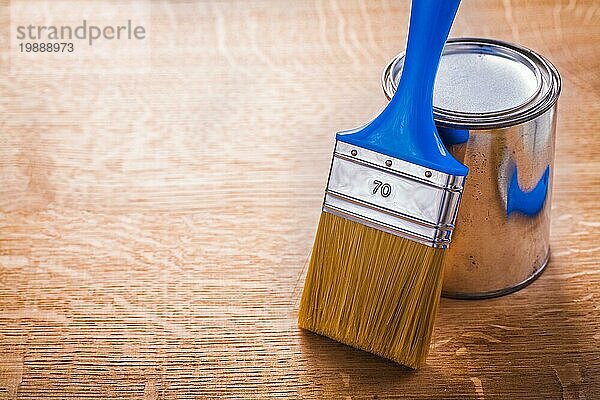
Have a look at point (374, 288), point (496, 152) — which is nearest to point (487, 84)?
point (496, 152)

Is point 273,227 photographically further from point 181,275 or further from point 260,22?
point 260,22

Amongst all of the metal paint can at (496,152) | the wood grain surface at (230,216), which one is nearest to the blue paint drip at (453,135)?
the metal paint can at (496,152)

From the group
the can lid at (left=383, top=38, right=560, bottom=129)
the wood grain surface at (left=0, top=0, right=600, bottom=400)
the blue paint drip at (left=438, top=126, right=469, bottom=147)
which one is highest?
the can lid at (left=383, top=38, right=560, bottom=129)

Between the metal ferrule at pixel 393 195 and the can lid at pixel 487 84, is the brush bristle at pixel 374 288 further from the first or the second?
the can lid at pixel 487 84

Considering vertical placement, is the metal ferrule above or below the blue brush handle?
below

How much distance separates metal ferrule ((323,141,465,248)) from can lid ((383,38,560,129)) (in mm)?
67

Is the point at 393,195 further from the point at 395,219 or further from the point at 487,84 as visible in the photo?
the point at 487,84

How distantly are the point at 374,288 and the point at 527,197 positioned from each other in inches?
6.7

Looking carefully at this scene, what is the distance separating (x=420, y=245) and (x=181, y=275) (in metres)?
0.26

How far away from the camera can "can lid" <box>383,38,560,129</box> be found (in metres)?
0.80

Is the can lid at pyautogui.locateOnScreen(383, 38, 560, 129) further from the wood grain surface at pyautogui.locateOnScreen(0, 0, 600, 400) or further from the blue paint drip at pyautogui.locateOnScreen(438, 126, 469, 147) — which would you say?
the wood grain surface at pyautogui.locateOnScreen(0, 0, 600, 400)

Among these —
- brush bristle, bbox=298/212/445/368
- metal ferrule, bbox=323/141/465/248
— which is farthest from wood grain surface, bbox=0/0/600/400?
metal ferrule, bbox=323/141/465/248

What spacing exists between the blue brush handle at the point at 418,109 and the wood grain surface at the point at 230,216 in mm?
186

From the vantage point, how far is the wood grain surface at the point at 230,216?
81 cm
